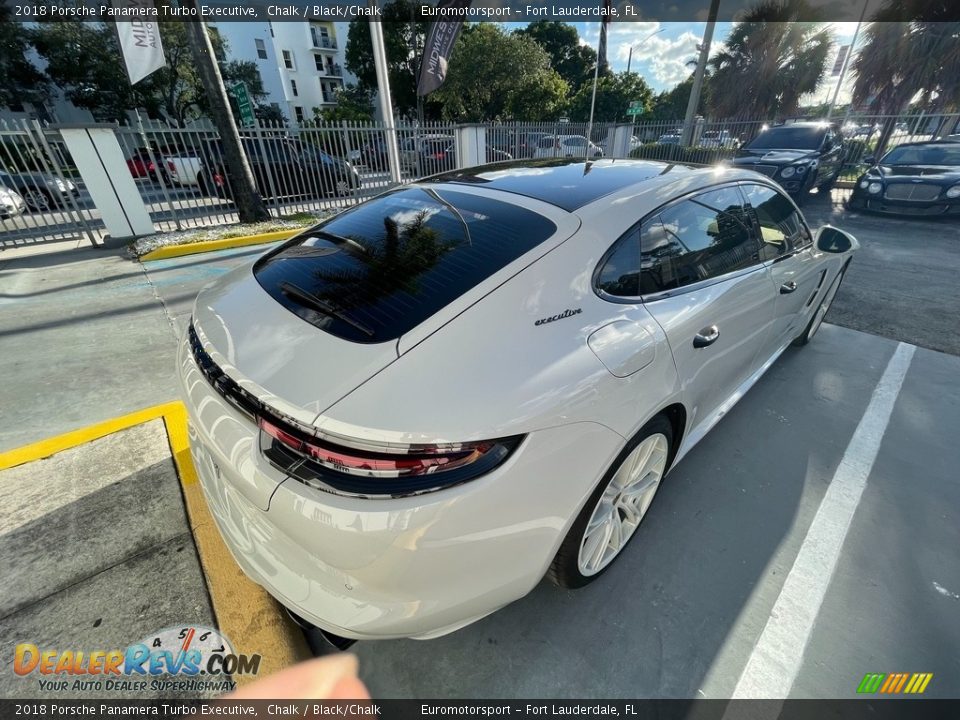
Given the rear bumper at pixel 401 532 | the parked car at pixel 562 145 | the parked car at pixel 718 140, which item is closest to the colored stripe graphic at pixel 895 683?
the rear bumper at pixel 401 532

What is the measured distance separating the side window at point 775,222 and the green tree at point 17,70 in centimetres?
3874

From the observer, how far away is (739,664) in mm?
1563

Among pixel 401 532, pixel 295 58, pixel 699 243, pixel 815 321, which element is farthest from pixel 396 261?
pixel 295 58

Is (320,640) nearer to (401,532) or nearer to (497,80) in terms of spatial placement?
(401,532)

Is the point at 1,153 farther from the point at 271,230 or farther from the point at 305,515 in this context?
the point at 305,515

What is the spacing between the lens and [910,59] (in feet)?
55.0

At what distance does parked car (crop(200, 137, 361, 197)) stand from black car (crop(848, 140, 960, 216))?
36.0 feet

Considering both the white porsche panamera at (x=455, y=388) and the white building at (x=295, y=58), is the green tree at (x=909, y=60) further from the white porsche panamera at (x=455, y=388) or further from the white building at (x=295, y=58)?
the white building at (x=295, y=58)

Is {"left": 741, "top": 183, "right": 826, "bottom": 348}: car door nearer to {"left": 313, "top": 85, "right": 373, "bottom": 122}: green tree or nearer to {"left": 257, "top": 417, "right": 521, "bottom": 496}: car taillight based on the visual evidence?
{"left": 257, "top": 417, "right": 521, "bottom": 496}: car taillight

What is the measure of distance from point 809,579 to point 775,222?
2.03 meters

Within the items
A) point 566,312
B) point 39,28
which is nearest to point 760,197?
point 566,312

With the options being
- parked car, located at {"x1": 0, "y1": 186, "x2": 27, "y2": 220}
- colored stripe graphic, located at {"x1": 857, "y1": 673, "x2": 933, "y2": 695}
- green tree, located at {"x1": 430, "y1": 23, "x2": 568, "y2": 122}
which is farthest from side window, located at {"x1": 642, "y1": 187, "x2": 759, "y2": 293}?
green tree, located at {"x1": 430, "y1": 23, "x2": 568, "y2": 122}

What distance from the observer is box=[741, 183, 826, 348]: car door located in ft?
8.14

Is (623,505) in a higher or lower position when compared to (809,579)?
higher
